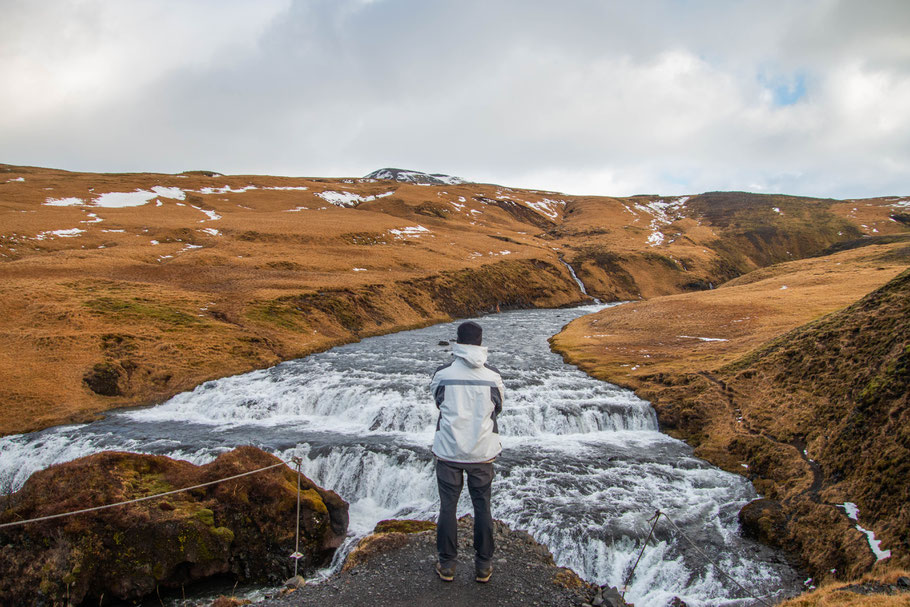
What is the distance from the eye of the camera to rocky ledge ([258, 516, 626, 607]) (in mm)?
9250

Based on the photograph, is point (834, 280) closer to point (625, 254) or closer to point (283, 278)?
point (625, 254)

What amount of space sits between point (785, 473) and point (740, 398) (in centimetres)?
786

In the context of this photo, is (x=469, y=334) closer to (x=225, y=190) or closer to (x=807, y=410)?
(x=807, y=410)

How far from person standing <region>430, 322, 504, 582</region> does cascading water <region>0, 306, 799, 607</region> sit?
7810mm

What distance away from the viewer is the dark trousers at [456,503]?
8781 mm

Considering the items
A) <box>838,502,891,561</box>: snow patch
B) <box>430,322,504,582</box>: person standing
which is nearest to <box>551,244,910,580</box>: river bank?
<box>838,502,891,561</box>: snow patch

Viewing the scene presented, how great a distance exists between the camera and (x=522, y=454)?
71.4 ft

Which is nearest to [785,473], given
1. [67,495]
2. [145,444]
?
[67,495]

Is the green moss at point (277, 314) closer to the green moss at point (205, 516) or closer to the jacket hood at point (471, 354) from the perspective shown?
the green moss at point (205, 516)

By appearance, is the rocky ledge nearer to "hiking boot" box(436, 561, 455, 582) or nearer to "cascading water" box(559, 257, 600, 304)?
"hiking boot" box(436, 561, 455, 582)

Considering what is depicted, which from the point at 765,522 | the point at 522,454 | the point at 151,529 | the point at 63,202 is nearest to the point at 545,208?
the point at 63,202

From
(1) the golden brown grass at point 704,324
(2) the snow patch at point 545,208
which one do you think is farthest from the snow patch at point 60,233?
(2) the snow patch at point 545,208

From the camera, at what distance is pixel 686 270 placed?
11638 cm

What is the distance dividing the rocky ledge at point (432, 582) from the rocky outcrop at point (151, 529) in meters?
4.51
